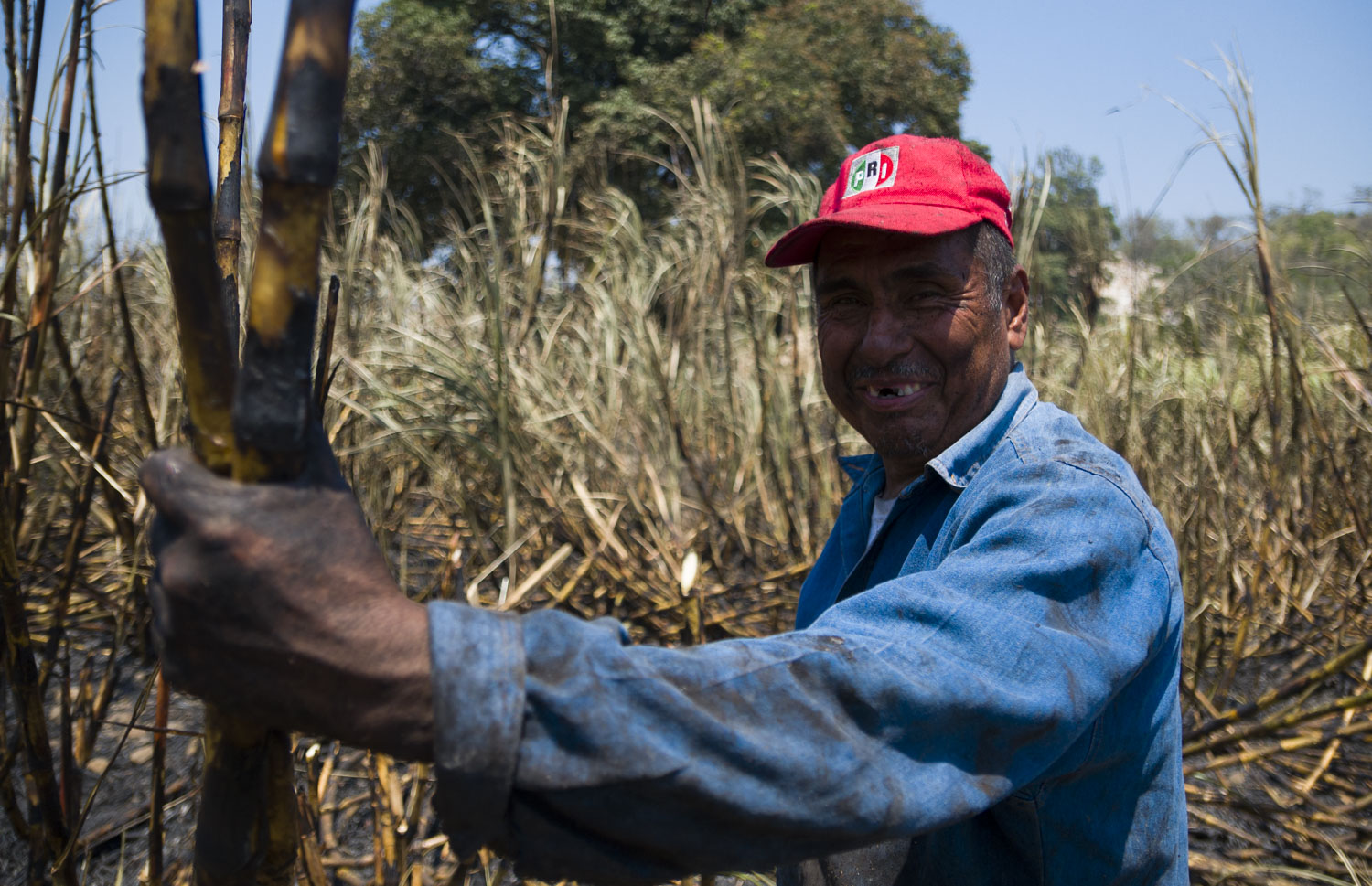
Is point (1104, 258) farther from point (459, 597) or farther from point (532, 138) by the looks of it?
point (459, 597)

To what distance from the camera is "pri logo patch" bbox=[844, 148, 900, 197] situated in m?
1.44

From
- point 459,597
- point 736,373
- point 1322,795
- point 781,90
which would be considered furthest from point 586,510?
point 781,90

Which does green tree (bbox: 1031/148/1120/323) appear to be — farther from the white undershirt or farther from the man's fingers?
the man's fingers

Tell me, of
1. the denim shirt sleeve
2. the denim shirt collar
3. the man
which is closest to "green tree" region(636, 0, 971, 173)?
the denim shirt collar

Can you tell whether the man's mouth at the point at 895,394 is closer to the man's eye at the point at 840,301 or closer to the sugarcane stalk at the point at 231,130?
the man's eye at the point at 840,301

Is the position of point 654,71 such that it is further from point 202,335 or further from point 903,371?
point 202,335

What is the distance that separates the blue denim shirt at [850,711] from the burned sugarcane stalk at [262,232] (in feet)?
0.51

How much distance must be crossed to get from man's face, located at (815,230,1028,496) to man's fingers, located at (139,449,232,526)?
1092 millimetres

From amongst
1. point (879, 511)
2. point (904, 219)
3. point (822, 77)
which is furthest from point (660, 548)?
point (822, 77)

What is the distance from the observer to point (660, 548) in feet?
11.5

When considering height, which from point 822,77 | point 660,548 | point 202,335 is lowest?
point 660,548

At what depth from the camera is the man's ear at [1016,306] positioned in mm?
1575

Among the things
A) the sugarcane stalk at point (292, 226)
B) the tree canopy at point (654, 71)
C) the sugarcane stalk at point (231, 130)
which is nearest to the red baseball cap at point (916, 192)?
the sugarcane stalk at point (231, 130)

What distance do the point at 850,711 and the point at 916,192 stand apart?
37.1 inches
